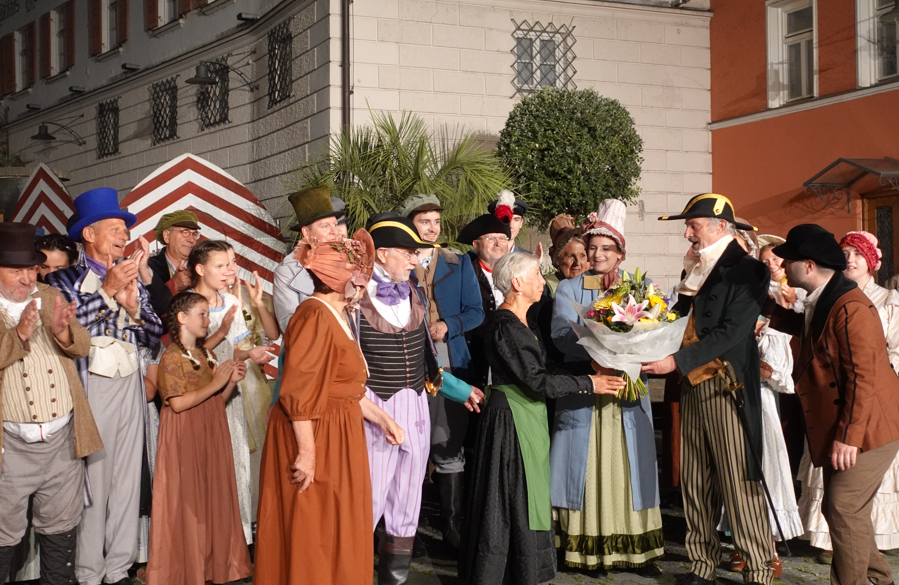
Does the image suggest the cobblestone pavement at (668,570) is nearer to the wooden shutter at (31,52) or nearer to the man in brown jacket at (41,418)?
the man in brown jacket at (41,418)

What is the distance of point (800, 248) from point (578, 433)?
4.81ft

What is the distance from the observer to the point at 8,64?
23.3 meters

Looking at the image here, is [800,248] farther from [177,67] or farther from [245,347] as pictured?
[177,67]

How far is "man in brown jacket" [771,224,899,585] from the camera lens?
14.4ft

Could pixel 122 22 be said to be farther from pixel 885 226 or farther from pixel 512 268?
pixel 512 268

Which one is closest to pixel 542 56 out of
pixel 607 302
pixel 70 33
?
pixel 607 302

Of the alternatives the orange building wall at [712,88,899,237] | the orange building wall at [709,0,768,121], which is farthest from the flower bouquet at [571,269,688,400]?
the orange building wall at [709,0,768,121]

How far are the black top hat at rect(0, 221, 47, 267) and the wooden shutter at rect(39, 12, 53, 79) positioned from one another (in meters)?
18.9

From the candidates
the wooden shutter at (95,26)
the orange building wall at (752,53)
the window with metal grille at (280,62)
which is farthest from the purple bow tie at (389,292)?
the wooden shutter at (95,26)

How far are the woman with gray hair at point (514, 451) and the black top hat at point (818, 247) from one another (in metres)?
1.09

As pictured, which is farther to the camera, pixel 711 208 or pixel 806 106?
pixel 806 106

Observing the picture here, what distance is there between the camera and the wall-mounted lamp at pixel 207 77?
1358 cm

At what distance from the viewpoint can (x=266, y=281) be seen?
956 centimetres

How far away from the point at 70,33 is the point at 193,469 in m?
18.5
